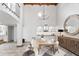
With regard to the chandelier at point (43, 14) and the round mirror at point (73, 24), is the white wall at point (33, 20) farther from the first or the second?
the round mirror at point (73, 24)

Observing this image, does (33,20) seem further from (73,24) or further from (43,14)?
(73,24)

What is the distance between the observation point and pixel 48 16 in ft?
12.7

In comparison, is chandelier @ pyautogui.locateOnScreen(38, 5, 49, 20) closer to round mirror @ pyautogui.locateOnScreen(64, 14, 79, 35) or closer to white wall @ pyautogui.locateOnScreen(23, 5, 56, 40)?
white wall @ pyautogui.locateOnScreen(23, 5, 56, 40)

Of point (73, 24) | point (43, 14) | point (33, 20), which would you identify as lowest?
point (73, 24)

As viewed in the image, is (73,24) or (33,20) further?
(73,24)

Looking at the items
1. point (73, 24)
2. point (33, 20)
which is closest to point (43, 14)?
point (33, 20)

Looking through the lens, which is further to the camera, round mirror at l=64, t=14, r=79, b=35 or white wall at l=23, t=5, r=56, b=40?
round mirror at l=64, t=14, r=79, b=35

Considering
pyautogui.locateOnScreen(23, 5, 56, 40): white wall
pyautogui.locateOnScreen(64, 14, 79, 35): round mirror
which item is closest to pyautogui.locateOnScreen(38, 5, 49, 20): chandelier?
pyautogui.locateOnScreen(23, 5, 56, 40): white wall

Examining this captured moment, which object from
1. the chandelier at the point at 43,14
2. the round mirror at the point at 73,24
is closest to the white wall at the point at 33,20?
the chandelier at the point at 43,14

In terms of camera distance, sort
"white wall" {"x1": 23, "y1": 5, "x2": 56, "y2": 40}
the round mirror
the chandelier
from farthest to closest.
→ the round mirror
the chandelier
"white wall" {"x1": 23, "y1": 5, "x2": 56, "y2": 40}

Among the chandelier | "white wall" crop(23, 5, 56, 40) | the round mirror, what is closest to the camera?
"white wall" crop(23, 5, 56, 40)

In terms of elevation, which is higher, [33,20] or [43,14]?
[43,14]

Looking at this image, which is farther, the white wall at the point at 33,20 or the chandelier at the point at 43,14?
the chandelier at the point at 43,14

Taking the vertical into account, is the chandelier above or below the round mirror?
above
